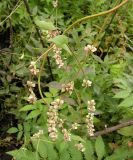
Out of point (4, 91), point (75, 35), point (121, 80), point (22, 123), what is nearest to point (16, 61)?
point (4, 91)

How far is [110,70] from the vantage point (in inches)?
79.6

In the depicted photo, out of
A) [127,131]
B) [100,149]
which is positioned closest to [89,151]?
[100,149]

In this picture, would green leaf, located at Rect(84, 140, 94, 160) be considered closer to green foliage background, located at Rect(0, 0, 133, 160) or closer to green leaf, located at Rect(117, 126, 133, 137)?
green foliage background, located at Rect(0, 0, 133, 160)

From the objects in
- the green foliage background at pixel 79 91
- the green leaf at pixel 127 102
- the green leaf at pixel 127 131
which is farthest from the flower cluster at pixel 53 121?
the green leaf at pixel 127 131

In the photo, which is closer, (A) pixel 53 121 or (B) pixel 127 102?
(A) pixel 53 121

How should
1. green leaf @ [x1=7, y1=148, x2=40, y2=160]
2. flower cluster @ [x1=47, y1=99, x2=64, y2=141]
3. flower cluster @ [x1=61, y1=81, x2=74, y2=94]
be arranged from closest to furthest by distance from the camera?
flower cluster @ [x1=47, y1=99, x2=64, y2=141] → flower cluster @ [x1=61, y1=81, x2=74, y2=94] → green leaf @ [x1=7, y1=148, x2=40, y2=160]

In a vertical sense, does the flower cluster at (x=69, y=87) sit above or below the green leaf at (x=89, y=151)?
above

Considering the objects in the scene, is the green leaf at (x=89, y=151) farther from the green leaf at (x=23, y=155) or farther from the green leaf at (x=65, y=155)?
the green leaf at (x=23, y=155)

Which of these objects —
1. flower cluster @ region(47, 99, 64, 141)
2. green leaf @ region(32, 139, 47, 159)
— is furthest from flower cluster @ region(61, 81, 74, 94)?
green leaf @ region(32, 139, 47, 159)

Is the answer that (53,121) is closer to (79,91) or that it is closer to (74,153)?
(74,153)

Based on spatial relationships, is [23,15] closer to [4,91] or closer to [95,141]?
[4,91]

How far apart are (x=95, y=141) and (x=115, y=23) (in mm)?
1234

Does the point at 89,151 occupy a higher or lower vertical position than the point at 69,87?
lower

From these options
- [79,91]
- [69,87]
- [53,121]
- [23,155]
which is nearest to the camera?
[53,121]
